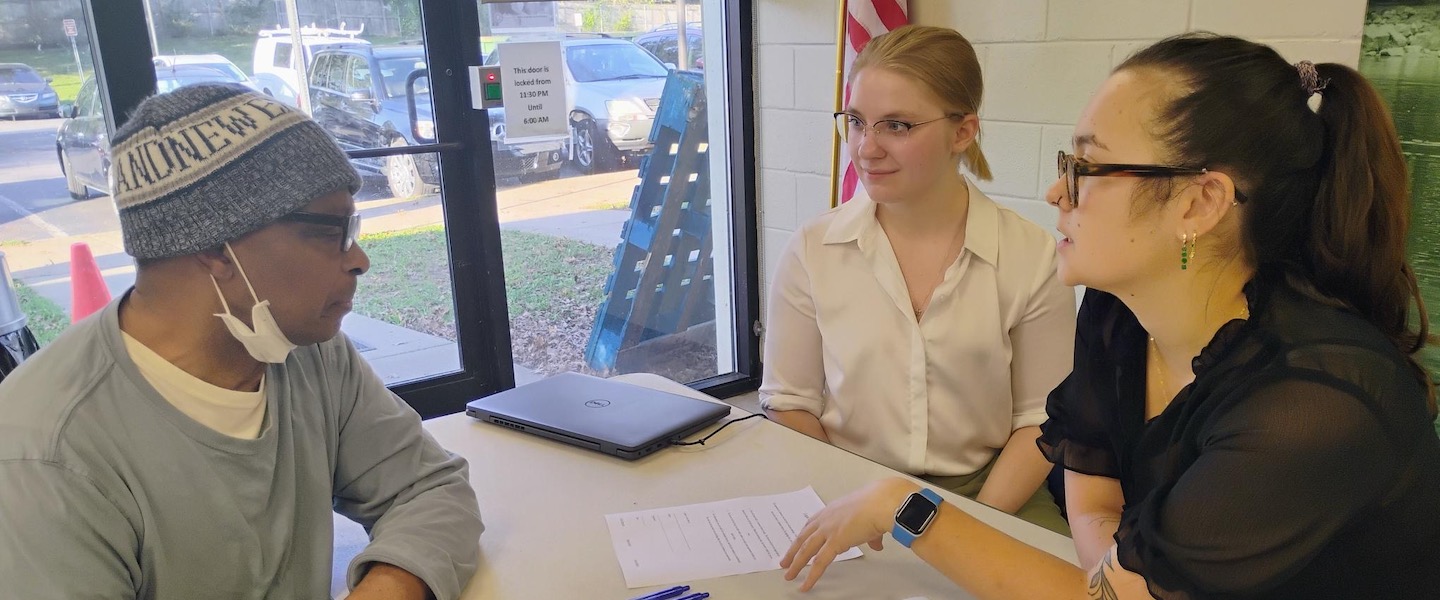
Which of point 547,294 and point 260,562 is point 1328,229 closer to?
point 260,562

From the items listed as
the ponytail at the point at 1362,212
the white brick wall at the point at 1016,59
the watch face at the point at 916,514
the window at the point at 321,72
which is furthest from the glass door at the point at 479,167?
the ponytail at the point at 1362,212

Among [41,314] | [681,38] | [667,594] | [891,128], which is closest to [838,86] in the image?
[681,38]

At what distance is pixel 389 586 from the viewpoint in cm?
105

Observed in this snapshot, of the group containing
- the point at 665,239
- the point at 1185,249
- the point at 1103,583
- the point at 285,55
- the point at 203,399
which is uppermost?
the point at 285,55

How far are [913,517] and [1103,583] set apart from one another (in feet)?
0.69

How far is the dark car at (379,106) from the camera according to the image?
2.38m

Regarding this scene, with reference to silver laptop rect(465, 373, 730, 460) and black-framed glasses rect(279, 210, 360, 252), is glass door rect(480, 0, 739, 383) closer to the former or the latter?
silver laptop rect(465, 373, 730, 460)

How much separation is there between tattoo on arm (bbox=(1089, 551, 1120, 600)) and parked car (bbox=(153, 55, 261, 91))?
1968mm

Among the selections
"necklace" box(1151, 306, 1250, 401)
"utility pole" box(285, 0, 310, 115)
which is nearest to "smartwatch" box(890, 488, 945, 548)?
"necklace" box(1151, 306, 1250, 401)

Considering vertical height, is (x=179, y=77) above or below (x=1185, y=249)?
above

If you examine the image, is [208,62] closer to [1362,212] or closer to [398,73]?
[398,73]

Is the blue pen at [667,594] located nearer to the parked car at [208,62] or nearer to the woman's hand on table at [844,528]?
the woman's hand on table at [844,528]

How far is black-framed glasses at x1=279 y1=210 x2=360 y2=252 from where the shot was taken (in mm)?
991

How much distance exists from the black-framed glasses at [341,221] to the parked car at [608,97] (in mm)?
1673
